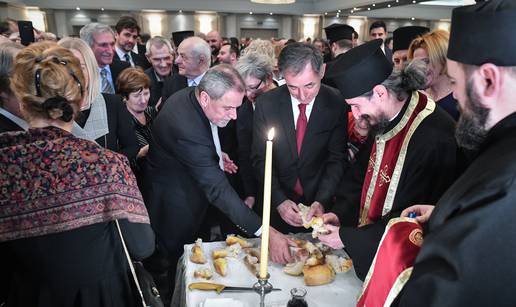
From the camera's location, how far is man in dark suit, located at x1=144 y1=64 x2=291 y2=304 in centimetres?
211

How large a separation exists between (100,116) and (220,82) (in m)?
0.85

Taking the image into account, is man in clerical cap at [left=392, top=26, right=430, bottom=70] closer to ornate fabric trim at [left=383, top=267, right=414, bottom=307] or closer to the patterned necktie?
the patterned necktie

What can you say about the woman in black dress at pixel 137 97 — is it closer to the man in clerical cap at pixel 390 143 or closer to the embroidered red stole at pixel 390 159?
the man in clerical cap at pixel 390 143

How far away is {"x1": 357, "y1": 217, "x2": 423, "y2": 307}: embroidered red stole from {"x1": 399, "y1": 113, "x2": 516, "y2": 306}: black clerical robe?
0.24 metres

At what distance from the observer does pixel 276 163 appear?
103 inches

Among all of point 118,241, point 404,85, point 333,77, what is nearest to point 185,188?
point 118,241

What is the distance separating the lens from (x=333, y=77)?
1.90 meters

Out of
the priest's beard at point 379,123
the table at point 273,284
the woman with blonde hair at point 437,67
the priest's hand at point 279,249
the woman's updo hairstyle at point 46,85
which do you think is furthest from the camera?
the woman with blonde hair at point 437,67

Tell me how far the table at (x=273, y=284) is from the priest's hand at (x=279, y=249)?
3 cm

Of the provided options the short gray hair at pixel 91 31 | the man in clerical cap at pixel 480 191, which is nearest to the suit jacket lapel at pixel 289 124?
the man in clerical cap at pixel 480 191

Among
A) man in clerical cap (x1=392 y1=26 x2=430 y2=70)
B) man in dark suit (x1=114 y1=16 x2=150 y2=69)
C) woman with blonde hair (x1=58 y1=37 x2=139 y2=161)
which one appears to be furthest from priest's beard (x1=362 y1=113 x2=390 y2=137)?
man in dark suit (x1=114 y1=16 x2=150 y2=69)

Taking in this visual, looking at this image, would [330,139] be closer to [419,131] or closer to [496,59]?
[419,131]

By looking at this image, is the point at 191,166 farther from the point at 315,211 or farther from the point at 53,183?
the point at 53,183

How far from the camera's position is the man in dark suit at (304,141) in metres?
2.51
